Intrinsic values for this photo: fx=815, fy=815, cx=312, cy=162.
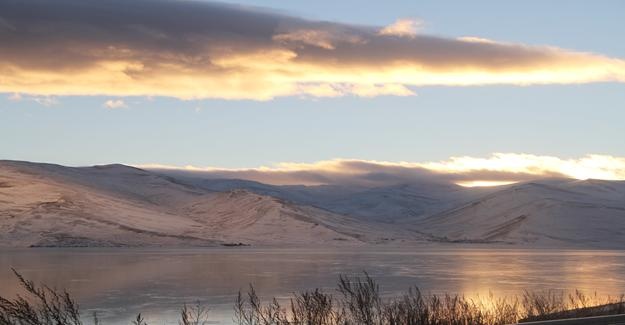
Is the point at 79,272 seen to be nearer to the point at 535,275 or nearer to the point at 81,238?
the point at 535,275

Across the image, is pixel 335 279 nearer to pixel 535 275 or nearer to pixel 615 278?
pixel 535 275

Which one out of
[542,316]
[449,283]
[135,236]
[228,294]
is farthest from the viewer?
[135,236]

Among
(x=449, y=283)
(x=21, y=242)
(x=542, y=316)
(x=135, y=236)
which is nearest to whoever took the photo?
(x=542, y=316)

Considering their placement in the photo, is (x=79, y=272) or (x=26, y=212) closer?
(x=79, y=272)

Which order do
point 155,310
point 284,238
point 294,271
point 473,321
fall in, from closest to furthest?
point 473,321
point 155,310
point 294,271
point 284,238

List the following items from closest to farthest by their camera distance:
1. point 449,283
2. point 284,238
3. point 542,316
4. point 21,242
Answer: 1. point 542,316
2. point 449,283
3. point 21,242
4. point 284,238

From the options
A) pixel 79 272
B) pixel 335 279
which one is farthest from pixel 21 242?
pixel 335 279

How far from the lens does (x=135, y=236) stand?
173 meters

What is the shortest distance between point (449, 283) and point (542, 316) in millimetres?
28522

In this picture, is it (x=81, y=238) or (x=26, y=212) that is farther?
(x=26, y=212)

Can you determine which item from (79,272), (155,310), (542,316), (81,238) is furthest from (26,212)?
(542,316)

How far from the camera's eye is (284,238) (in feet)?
655

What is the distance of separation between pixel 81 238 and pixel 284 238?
175 ft

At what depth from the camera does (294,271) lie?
65.9 metres
